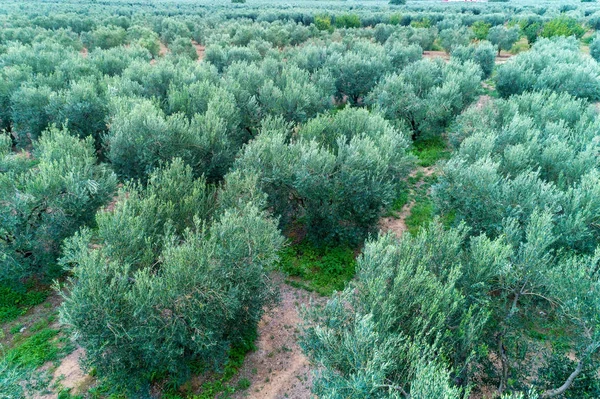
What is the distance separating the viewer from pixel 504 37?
3838cm

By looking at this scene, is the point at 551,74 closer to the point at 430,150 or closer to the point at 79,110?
the point at 430,150

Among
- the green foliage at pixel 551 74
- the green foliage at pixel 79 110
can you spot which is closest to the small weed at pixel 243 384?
the green foliage at pixel 79 110

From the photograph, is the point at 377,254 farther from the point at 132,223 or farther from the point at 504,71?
the point at 504,71

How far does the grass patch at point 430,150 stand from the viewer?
18620 millimetres

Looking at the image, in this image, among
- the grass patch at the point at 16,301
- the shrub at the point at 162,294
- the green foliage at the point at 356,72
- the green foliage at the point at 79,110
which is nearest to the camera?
the shrub at the point at 162,294

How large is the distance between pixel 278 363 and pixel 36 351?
6343 mm

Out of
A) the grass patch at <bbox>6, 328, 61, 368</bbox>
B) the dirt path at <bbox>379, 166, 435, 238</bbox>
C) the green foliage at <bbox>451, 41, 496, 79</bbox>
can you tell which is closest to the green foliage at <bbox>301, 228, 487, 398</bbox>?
the dirt path at <bbox>379, 166, 435, 238</bbox>

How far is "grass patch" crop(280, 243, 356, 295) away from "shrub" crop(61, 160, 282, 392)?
265cm

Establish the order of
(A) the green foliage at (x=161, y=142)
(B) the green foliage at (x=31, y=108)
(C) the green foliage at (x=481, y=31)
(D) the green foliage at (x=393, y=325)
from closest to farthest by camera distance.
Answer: (D) the green foliage at (x=393, y=325)
(A) the green foliage at (x=161, y=142)
(B) the green foliage at (x=31, y=108)
(C) the green foliage at (x=481, y=31)

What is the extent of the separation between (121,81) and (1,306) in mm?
12593

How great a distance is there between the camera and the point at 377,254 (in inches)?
296

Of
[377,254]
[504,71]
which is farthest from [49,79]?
[504,71]

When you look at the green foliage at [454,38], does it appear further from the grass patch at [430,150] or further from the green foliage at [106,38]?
Answer: the green foliage at [106,38]

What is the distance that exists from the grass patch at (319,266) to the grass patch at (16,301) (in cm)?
765
